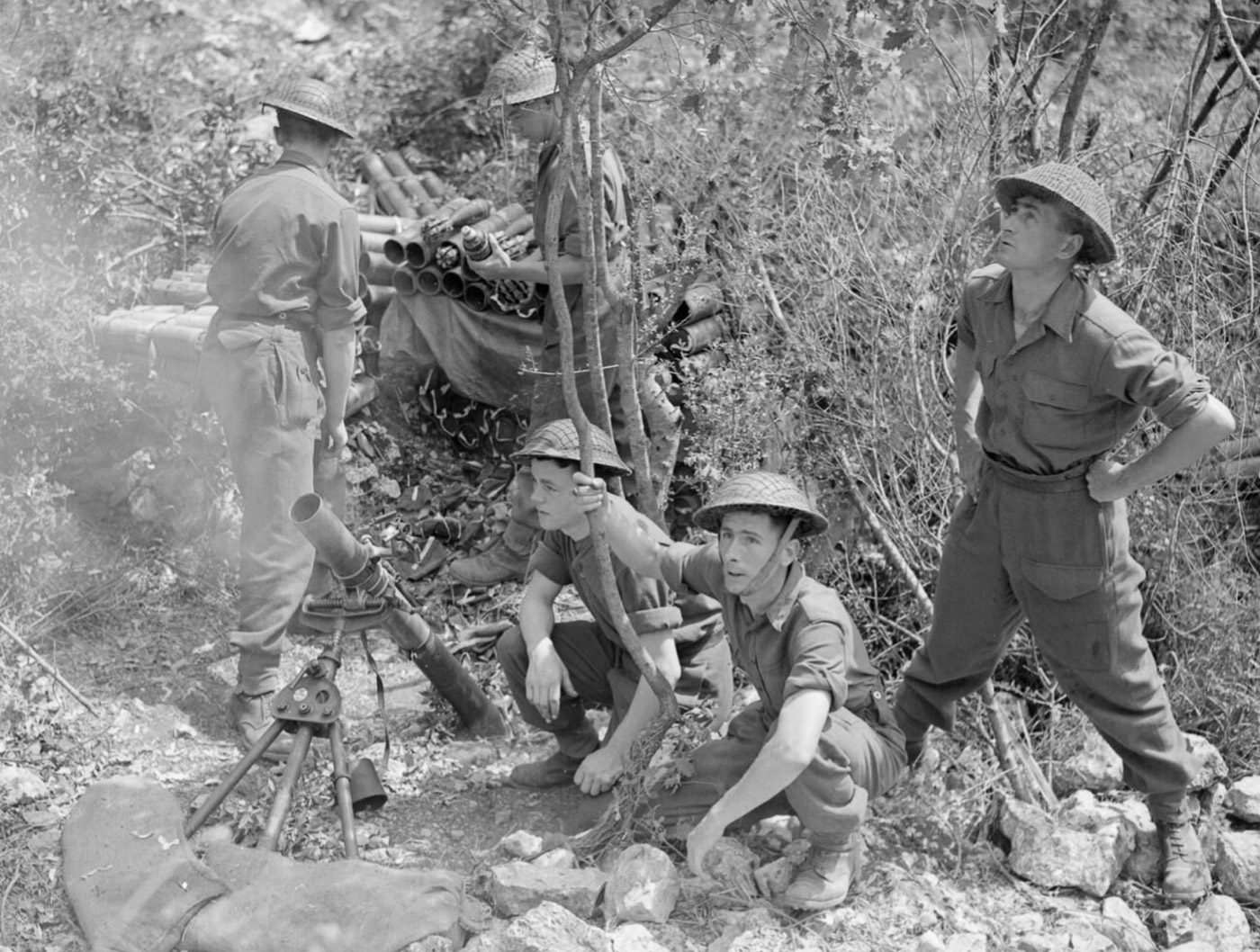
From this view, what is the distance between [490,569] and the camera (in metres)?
6.41

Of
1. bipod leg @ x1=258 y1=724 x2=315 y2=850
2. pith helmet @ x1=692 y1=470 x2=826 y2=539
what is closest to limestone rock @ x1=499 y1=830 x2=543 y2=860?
bipod leg @ x1=258 y1=724 x2=315 y2=850

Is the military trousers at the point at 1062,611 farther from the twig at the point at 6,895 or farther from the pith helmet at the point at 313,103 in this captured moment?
the twig at the point at 6,895

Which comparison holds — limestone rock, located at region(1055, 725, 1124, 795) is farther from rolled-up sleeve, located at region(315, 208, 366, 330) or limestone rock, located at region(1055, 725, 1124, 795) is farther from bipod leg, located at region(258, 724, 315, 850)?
rolled-up sleeve, located at region(315, 208, 366, 330)

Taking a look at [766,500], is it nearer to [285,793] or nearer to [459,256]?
[285,793]

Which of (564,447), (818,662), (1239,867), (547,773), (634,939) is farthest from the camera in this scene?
(547,773)

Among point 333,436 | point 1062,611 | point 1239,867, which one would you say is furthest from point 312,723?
point 1239,867

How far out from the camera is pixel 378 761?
509cm

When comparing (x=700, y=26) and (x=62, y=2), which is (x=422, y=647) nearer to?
(x=700, y=26)

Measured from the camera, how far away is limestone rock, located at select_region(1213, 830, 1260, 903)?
4.63 metres

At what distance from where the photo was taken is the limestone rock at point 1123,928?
14.1 ft

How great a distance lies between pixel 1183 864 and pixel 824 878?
1.21m

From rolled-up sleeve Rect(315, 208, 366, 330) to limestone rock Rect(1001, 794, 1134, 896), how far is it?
290cm

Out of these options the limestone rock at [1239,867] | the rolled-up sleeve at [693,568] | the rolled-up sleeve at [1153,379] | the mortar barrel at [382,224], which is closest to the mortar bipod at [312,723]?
the rolled-up sleeve at [693,568]

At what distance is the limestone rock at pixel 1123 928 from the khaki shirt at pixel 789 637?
961 mm
